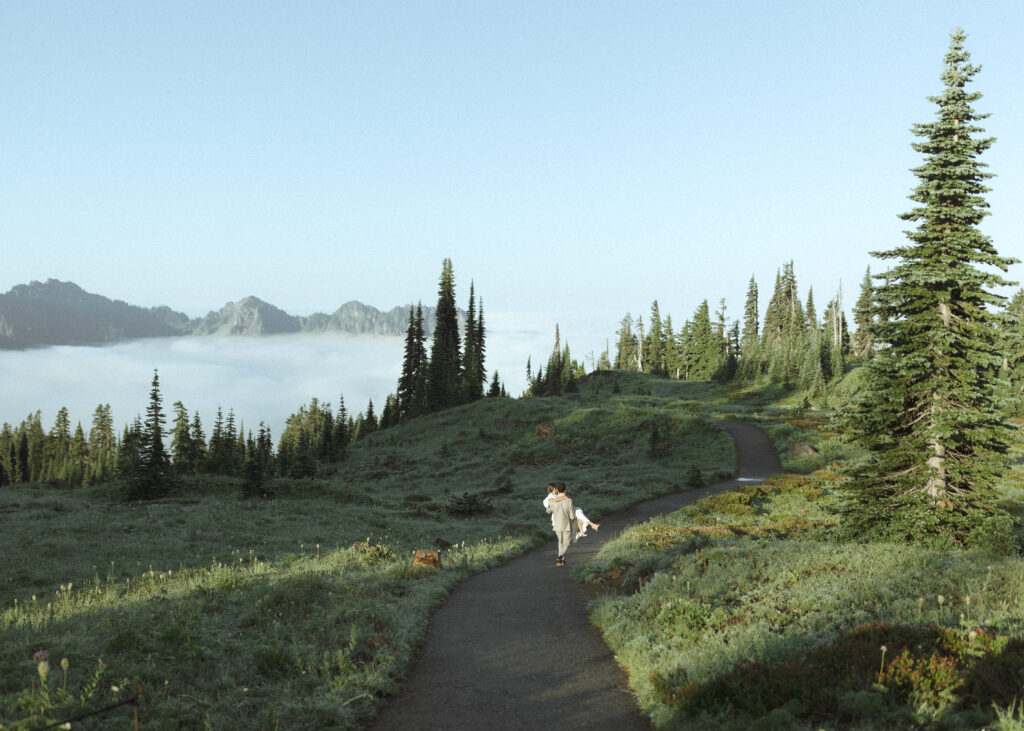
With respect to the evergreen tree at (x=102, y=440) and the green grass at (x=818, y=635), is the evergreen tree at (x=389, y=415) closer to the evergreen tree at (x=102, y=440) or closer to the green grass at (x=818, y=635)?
the evergreen tree at (x=102, y=440)

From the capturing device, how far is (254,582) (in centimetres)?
1170

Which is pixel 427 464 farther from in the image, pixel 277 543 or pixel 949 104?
pixel 949 104

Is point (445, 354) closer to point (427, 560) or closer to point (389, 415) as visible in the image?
point (389, 415)

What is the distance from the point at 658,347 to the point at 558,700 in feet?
420

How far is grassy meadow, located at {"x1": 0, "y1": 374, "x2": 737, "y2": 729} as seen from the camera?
6699 mm

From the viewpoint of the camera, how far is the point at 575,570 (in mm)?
14836

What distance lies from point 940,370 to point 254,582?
16766mm

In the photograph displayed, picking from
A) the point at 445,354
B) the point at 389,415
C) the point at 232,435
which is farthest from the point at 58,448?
the point at 445,354

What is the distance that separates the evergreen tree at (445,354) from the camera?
259ft

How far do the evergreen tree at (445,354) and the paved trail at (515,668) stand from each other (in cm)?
6512

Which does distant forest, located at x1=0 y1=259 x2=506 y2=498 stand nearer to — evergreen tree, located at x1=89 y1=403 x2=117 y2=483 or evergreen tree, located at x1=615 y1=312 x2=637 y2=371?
evergreen tree, located at x1=89 y1=403 x2=117 y2=483

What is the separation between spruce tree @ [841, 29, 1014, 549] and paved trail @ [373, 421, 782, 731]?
28.3 feet

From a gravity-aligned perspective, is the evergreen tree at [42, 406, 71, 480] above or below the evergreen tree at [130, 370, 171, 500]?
below

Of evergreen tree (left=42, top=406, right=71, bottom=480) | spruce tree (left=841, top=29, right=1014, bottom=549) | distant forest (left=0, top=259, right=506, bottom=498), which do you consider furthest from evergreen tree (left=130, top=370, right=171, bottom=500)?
evergreen tree (left=42, top=406, right=71, bottom=480)
